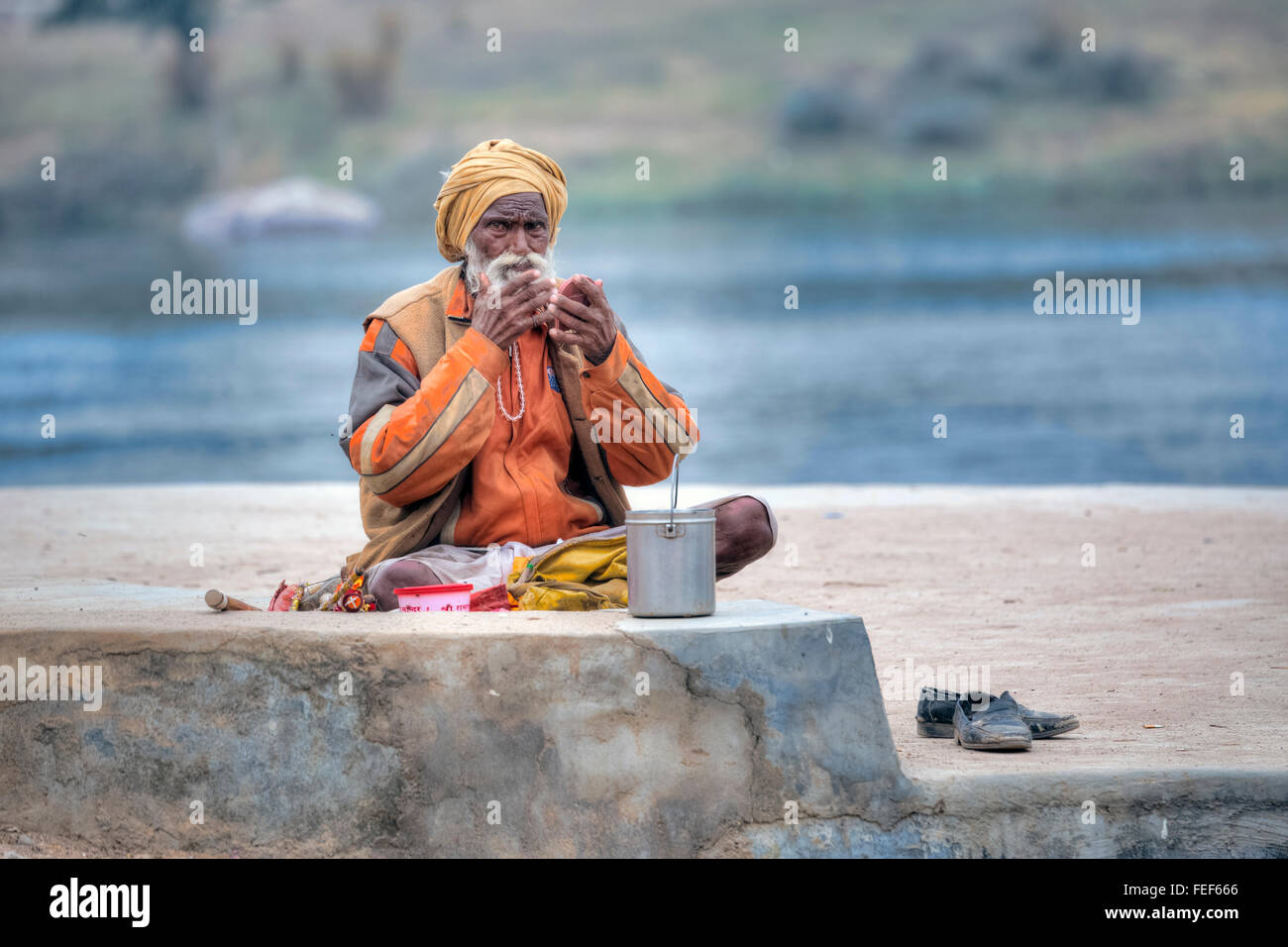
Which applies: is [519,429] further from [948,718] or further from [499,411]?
[948,718]

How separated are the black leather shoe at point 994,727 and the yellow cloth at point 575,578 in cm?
87

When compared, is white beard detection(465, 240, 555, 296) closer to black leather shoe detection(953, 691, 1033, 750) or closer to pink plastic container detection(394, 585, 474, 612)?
pink plastic container detection(394, 585, 474, 612)

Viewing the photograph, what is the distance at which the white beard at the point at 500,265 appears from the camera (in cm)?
384

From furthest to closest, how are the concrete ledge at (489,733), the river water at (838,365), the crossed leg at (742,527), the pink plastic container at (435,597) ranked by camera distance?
the river water at (838,365) → the crossed leg at (742,527) → the pink plastic container at (435,597) → the concrete ledge at (489,733)

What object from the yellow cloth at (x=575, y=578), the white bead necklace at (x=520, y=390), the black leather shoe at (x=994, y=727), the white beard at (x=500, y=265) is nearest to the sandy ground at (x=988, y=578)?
the black leather shoe at (x=994, y=727)

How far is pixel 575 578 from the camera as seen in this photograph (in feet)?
12.0

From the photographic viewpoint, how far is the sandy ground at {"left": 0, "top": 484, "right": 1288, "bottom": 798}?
13.0 feet

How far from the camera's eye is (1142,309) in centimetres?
3253

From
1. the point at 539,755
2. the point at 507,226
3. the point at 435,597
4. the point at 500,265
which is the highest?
the point at 507,226

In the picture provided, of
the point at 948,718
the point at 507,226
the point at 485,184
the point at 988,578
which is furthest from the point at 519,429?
the point at 988,578

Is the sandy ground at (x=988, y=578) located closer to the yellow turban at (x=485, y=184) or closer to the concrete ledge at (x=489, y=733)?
the concrete ledge at (x=489, y=733)

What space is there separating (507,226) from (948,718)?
1.67 meters

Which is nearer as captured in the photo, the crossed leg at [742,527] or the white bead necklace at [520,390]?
the crossed leg at [742,527]
